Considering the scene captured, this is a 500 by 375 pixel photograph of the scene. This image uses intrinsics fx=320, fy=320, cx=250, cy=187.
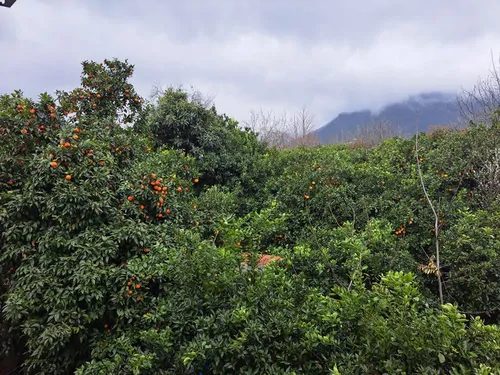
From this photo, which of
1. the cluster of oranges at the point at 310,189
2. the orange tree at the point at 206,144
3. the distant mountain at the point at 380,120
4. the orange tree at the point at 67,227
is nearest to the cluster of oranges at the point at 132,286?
the orange tree at the point at 67,227

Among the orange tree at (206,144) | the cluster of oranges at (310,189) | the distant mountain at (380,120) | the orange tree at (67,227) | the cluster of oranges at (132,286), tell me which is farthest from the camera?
the distant mountain at (380,120)

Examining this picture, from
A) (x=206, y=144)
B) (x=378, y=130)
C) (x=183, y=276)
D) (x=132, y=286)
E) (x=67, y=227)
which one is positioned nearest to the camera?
(x=183, y=276)

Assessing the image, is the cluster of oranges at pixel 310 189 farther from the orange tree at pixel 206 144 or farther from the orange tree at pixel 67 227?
the orange tree at pixel 67 227

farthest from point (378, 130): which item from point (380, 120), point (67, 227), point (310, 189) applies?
point (67, 227)

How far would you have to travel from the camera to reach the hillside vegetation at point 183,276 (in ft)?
6.39

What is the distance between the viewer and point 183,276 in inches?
96.9

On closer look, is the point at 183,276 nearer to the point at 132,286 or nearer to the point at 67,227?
the point at 132,286

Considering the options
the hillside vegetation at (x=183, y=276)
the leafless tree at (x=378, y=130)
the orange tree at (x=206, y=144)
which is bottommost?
the hillside vegetation at (x=183, y=276)

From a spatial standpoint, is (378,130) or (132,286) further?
(378,130)

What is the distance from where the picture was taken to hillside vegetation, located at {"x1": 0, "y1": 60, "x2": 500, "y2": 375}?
195cm

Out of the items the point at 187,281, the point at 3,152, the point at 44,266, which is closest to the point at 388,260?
the point at 187,281

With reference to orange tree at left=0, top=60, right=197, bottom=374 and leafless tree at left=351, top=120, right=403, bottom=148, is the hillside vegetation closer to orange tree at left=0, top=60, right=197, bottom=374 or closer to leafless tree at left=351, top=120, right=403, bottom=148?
orange tree at left=0, top=60, right=197, bottom=374

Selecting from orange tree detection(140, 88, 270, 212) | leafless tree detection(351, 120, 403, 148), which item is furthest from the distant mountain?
orange tree detection(140, 88, 270, 212)

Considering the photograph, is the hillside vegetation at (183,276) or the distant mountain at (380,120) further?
the distant mountain at (380,120)
